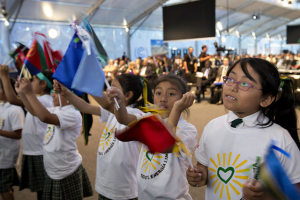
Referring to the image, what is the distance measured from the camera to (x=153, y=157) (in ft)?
4.08

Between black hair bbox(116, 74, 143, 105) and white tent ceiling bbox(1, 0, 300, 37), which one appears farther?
white tent ceiling bbox(1, 0, 300, 37)

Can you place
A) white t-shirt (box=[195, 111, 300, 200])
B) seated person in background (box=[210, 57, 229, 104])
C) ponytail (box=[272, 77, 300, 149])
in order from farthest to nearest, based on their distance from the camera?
1. seated person in background (box=[210, 57, 229, 104])
2. ponytail (box=[272, 77, 300, 149])
3. white t-shirt (box=[195, 111, 300, 200])

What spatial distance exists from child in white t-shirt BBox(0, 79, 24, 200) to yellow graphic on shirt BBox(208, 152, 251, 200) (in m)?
1.79

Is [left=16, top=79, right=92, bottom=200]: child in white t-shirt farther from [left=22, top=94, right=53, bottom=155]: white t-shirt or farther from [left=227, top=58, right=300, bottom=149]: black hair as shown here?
[left=227, top=58, right=300, bottom=149]: black hair

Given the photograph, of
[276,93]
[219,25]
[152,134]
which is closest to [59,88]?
[152,134]

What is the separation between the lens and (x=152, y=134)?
716 mm

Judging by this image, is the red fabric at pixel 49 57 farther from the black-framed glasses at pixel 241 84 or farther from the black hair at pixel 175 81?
the black-framed glasses at pixel 241 84

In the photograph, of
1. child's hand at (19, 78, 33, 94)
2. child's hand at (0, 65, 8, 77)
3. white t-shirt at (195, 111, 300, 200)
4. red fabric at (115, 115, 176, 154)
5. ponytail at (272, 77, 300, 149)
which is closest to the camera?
red fabric at (115, 115, 176, 154)

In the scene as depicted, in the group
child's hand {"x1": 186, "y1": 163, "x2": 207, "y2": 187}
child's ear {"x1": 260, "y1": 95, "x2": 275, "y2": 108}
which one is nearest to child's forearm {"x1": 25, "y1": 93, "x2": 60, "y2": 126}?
child's hand {"x1": 186, "y1": 163, "x2": 207, "y2": 187}

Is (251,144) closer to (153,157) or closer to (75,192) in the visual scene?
(153,157)

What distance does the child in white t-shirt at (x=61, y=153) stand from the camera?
1.78 m

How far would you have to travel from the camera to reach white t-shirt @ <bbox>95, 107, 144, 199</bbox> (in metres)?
1.47

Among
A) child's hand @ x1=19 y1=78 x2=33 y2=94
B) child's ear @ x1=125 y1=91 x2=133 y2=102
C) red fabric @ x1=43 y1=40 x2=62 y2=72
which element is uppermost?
red fabric @ x1=43 y1=40 x2=62 y2=72

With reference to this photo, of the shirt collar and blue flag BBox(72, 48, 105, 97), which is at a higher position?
blue flag BBox(72, 48, 105, 97)
